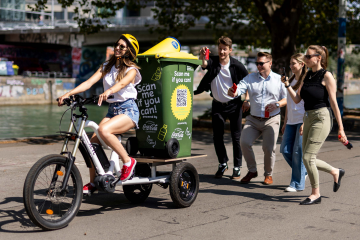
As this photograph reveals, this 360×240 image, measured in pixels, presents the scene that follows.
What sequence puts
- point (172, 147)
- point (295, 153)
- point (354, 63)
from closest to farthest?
point (172, 147)
point (295, 153)
point (354, 63)

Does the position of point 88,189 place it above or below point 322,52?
below

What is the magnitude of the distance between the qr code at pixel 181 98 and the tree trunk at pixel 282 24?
9408mm

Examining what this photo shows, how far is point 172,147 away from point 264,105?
5.49 ft

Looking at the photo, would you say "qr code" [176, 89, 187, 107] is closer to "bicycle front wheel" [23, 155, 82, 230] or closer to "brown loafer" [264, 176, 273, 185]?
"bicycle front wheel" [23, 155, 82, 230]

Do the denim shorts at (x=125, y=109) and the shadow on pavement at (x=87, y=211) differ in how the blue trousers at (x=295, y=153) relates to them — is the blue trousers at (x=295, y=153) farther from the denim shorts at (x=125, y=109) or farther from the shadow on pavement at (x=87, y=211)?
the denim shorts at (x=125, y=109)

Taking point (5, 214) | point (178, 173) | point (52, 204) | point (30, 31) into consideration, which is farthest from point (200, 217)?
point (30, 31)

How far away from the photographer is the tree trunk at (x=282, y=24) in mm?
14266

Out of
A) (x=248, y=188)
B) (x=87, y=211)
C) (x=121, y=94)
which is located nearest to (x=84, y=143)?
(x=121, y=94)

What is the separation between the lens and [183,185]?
522 centimetres

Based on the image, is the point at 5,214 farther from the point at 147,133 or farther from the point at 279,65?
the point at 279,65

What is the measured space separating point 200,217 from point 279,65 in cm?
1039

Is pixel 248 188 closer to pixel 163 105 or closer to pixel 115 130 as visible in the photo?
pixel 163 105

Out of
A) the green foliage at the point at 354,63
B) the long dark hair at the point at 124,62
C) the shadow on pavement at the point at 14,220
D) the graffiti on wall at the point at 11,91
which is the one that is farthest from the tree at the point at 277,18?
the green foliage at the point at 354,63

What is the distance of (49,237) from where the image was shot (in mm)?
4047
